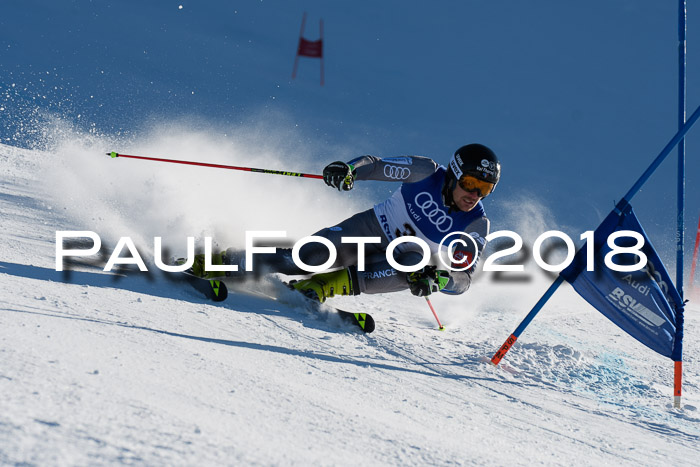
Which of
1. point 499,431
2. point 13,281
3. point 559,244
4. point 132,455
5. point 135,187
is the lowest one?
point 499,431

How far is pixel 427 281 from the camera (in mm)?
3588

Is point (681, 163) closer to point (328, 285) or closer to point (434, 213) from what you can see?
point (434, 213)

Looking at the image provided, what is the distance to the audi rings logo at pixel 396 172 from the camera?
395 centimetres

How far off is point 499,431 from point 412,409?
322 mm

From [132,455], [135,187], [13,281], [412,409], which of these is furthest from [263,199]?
[132,455]

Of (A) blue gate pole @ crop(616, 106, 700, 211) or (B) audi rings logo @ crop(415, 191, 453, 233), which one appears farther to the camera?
(B) audi rings logo @ crop(415, 191, 453, 233)

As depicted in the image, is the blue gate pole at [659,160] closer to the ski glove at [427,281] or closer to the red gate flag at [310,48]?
the ski glove at [427,281]

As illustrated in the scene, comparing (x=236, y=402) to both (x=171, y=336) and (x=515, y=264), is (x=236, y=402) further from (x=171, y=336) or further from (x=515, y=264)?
(x=515, y=264)

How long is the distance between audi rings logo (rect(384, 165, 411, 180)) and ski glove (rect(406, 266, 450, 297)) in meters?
0.68

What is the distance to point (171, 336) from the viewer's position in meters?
2.33

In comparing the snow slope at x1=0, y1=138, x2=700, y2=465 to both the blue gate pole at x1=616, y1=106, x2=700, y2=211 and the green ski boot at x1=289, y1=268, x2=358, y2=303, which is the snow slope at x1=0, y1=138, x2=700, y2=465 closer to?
the green ski boot at x1=289, y1=268, x2=358, y2=303

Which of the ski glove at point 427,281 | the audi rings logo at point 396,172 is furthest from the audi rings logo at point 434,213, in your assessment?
the ski glove at point 427,281

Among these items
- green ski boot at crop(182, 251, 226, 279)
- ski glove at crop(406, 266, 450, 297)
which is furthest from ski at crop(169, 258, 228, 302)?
ski glove at crop(406, 266, 450, 297)

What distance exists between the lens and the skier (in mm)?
3777
